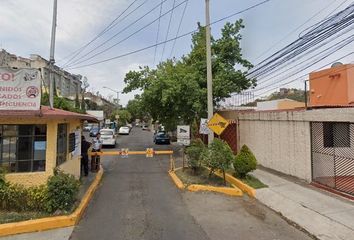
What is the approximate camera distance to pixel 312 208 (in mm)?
10148

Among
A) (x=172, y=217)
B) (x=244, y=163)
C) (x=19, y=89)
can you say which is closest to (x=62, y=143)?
(x=19, y=89)

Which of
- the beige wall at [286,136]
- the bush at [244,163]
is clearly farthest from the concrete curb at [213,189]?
the beige wall at [286,136]

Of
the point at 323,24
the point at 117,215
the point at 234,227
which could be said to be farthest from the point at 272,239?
the point at 323,24

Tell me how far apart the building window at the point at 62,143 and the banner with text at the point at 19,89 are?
1.67 meters

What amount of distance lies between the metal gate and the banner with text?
31.6ft

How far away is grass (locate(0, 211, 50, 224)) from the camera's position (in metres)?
8.75

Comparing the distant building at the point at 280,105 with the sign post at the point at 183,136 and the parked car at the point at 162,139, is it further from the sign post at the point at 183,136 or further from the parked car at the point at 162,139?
the sign post at the point at 183,136

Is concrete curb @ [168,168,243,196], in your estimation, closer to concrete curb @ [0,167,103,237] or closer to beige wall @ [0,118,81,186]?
concrete curb @ [0,167,103,237]

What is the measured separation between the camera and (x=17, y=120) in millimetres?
10172

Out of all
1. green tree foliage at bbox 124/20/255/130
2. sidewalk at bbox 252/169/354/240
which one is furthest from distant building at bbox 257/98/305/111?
sidewalk at bbox 252/169/354/240

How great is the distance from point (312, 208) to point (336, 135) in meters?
5.22

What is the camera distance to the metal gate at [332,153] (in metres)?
→ 13.2

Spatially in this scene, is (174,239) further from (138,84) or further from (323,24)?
(138,84)

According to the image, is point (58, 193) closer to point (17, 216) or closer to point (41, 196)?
point (41, 196)
